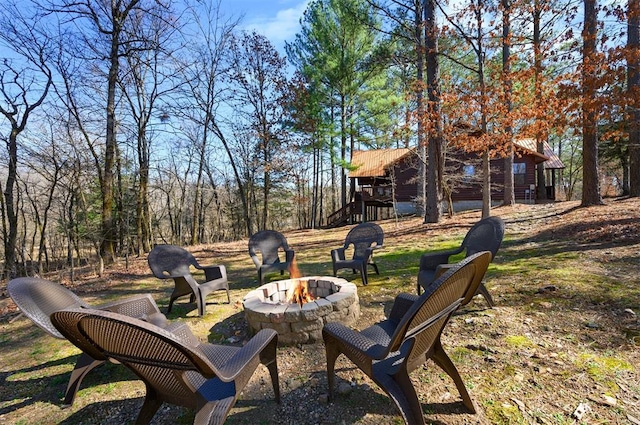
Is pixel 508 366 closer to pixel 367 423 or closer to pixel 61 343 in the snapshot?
pixel 367 423

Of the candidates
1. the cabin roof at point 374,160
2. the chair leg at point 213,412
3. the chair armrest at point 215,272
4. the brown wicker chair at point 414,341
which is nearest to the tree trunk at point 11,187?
the chair armrest at point 215,272

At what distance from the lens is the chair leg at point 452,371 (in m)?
2.09

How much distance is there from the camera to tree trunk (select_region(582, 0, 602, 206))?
601 centimetres

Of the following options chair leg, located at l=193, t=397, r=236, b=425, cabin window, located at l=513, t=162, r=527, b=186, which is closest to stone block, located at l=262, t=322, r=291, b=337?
chair leg, located at l=193, t=397, r=236, b=425

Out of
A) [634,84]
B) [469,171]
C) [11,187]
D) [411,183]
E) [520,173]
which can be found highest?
[634,84]

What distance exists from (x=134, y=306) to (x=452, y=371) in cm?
287

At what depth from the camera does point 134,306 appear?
10.0ft

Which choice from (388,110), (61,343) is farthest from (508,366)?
(388,110)

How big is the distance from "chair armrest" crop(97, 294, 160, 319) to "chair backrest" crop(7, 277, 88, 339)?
252 millimetres

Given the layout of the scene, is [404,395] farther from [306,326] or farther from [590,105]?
[590,105]

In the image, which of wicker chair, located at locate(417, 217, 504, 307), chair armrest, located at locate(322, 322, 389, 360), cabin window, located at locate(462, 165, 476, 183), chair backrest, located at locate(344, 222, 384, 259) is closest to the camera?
chair armrest, located at locate(322, 322, 389, 360)

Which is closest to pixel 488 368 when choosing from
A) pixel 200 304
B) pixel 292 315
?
pixel 292 315

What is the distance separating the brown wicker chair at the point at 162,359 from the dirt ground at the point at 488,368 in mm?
501

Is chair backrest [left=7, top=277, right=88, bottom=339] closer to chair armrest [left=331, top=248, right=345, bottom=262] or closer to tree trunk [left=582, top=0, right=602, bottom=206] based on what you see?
chair armrest [left=331, top=248, right=345, bottom=262]
